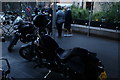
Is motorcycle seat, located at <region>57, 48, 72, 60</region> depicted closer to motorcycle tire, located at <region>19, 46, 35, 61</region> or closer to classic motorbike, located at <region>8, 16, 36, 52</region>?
motorcycle tire, located at <region>19, 46, 35, 61</region>

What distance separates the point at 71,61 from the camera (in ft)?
13.2

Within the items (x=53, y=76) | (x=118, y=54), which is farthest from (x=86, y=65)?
(x=118, y=54)

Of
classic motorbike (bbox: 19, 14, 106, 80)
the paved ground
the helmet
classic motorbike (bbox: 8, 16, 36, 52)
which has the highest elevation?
the helmet

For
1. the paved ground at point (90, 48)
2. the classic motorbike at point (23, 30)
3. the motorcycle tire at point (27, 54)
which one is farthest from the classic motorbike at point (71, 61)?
the classic motorbike at point (23, 30)

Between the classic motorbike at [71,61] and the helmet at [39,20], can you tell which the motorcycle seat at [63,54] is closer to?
the classic motorbike at [71,61]

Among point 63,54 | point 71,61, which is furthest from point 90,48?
point 71,61

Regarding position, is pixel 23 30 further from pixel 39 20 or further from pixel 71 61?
pixel 71 61

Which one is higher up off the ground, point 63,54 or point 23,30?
point 23,30

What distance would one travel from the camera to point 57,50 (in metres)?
4.71

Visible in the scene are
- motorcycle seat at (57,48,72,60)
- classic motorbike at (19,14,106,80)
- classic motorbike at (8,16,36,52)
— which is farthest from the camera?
classic motorbike at (8,16,36,52)

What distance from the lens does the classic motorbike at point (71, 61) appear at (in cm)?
378

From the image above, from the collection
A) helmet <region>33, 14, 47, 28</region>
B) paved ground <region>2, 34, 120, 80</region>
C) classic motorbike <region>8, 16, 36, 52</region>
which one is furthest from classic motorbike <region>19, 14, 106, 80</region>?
classic motorbike <region>8, 16, 36, 52</region>

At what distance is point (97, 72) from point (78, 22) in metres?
8.86

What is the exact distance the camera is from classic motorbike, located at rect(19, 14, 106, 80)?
378 cm
